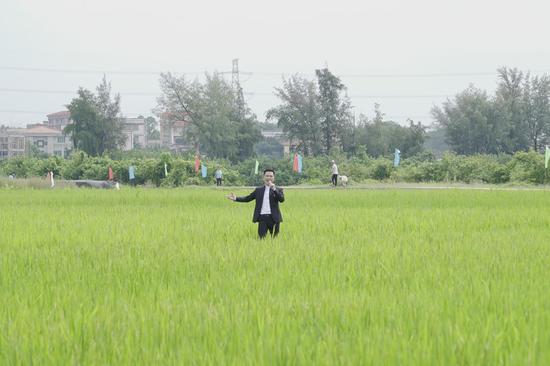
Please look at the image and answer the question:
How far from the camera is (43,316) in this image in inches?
185

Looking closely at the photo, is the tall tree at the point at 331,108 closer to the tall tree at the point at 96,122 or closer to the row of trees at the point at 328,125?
the row of trees at the point at 328,125

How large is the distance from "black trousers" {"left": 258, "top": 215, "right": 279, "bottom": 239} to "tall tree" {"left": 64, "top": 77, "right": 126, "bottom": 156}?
179 ft

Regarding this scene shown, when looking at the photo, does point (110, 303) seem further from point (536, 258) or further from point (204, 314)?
point (536, 258)

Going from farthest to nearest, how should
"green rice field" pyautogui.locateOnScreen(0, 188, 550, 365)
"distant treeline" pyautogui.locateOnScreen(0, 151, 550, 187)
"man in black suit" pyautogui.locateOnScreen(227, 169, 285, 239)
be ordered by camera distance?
"distant treeline" pyautogui.locateOnScreen(0, 151, 550, 187) → "man in black suit" pyautogui.locateOnScreen(227, 169, 285, 239) → "green rice field" pyautogui.locateOnScreen(0, 188, 550, 365)

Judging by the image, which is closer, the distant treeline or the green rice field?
the green rice field

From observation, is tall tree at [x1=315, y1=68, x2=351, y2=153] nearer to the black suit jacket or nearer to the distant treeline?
the distant treeline

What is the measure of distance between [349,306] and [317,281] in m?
1.26

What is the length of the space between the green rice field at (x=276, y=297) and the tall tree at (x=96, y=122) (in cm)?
5443

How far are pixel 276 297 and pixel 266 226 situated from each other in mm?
5034

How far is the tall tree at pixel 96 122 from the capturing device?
63.8 m

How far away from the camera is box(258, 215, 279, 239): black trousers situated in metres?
10.2

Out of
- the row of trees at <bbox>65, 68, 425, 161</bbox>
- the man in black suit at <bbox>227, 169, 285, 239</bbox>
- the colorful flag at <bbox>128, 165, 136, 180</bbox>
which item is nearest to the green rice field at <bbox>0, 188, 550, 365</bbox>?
the man in black suit at <bbox>227, 169, 285, 239</bbox>

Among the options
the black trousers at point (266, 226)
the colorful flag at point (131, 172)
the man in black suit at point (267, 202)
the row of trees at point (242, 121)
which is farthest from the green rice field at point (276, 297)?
the row of trees at point (242, 121)

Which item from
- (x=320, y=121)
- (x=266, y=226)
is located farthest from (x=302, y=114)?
(x=266, y=226)
